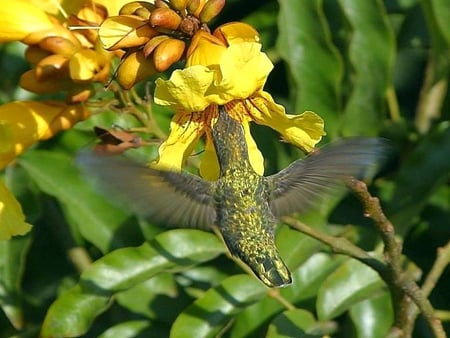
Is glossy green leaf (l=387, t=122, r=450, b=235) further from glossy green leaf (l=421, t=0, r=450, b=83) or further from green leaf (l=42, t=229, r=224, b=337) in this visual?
green leaf (l=42, t=229, r=224, b=337)

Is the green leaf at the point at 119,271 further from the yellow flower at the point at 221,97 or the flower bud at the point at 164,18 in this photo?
the flower bud at the point at 164,18

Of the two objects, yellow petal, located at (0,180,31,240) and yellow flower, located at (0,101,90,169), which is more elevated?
yellow flower, located at (0,101,90,169)

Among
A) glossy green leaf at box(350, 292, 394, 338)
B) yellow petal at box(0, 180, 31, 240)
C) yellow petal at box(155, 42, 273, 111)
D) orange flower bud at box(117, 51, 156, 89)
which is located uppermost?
yellow petal at box(155, 42, 273, 111)

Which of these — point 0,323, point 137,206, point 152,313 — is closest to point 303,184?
point 137,206

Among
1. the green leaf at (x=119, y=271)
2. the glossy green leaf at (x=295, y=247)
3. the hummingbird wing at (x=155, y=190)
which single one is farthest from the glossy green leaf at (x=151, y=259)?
the hummingbird wing at (x=155, y=190)

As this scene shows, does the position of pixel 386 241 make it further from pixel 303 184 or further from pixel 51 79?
pixel 51 79

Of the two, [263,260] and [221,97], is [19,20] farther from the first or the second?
[263,260]

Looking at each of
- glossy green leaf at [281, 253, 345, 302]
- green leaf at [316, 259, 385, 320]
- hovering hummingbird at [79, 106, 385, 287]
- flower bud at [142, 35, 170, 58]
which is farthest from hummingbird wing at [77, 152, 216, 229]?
glossy green leaf at [281, 253, 345, 302]
